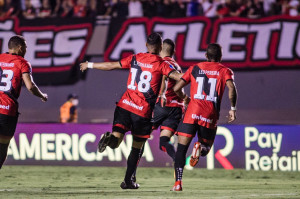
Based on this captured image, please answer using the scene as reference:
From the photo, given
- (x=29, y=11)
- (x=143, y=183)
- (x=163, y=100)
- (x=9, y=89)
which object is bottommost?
(x=143, y=183)

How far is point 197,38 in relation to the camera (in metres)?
23.2

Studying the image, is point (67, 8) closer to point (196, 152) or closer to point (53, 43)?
point (53, 43)

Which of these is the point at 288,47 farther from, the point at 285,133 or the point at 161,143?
the point at 161,143

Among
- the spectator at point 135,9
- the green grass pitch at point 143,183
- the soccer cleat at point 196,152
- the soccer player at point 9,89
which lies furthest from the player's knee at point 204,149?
the spectator at point 135,9

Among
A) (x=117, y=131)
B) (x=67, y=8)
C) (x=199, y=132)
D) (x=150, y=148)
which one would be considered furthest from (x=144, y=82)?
(x=67, y=8)

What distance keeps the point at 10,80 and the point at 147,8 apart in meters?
13.2

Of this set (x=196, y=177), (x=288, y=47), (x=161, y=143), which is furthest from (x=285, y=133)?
(x=288, y=47)

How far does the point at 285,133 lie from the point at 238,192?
17.0 ft

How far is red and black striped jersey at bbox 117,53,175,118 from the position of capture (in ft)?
35.2

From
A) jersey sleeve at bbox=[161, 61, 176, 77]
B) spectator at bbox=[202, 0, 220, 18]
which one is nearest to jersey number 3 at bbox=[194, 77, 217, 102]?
jersey sleeve at bbox=[161, 61, 176, 77]

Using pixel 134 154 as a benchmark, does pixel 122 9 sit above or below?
above

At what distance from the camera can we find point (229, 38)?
22.7 metres

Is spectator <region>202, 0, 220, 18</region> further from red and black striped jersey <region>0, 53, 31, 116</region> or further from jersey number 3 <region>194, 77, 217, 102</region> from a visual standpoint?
red and black striped jersey <region>0, 53, 31, 116</region>

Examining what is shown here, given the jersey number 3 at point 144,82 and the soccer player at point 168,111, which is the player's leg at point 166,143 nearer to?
the soccer player at point 168,111
